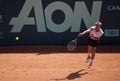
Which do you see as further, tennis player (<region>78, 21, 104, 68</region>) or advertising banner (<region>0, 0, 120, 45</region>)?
advertising banner (<region>0, 0, 120, 45</region>)

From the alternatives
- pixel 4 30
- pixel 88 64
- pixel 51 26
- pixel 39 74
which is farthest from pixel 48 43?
pixel 39 74

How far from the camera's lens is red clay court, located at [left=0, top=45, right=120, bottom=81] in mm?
10285

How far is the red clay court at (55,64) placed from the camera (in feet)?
33.7

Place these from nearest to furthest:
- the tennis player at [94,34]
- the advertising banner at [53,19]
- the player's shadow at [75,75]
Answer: the player's shadow at [75,75], the tennis player at [94,34], the advertising banner at [53,19]

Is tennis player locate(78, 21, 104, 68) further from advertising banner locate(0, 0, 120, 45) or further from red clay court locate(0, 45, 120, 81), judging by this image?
advertising banner locate(0, 0, 120, 45)

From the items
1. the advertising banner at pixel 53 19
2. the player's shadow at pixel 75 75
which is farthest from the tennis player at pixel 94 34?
the advertising banner at pixel 53 19

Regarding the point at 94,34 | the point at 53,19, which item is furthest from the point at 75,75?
the point at 53,19

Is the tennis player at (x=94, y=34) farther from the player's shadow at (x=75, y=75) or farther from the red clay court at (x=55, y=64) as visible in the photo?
the player's shadow at (x=75, y=75)

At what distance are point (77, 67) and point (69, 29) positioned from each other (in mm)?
5347

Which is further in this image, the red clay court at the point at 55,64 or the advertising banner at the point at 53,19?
the advertising banner at the point at 53,19

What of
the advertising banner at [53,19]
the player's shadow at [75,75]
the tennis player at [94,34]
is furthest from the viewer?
the advertising banner at [53,19]

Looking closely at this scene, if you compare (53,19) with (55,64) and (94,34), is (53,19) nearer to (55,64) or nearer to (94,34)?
(55,64)

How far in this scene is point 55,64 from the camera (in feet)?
40.7

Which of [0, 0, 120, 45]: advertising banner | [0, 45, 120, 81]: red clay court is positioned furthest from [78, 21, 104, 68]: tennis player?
[0, 0, 120, 45]: advertising banner
